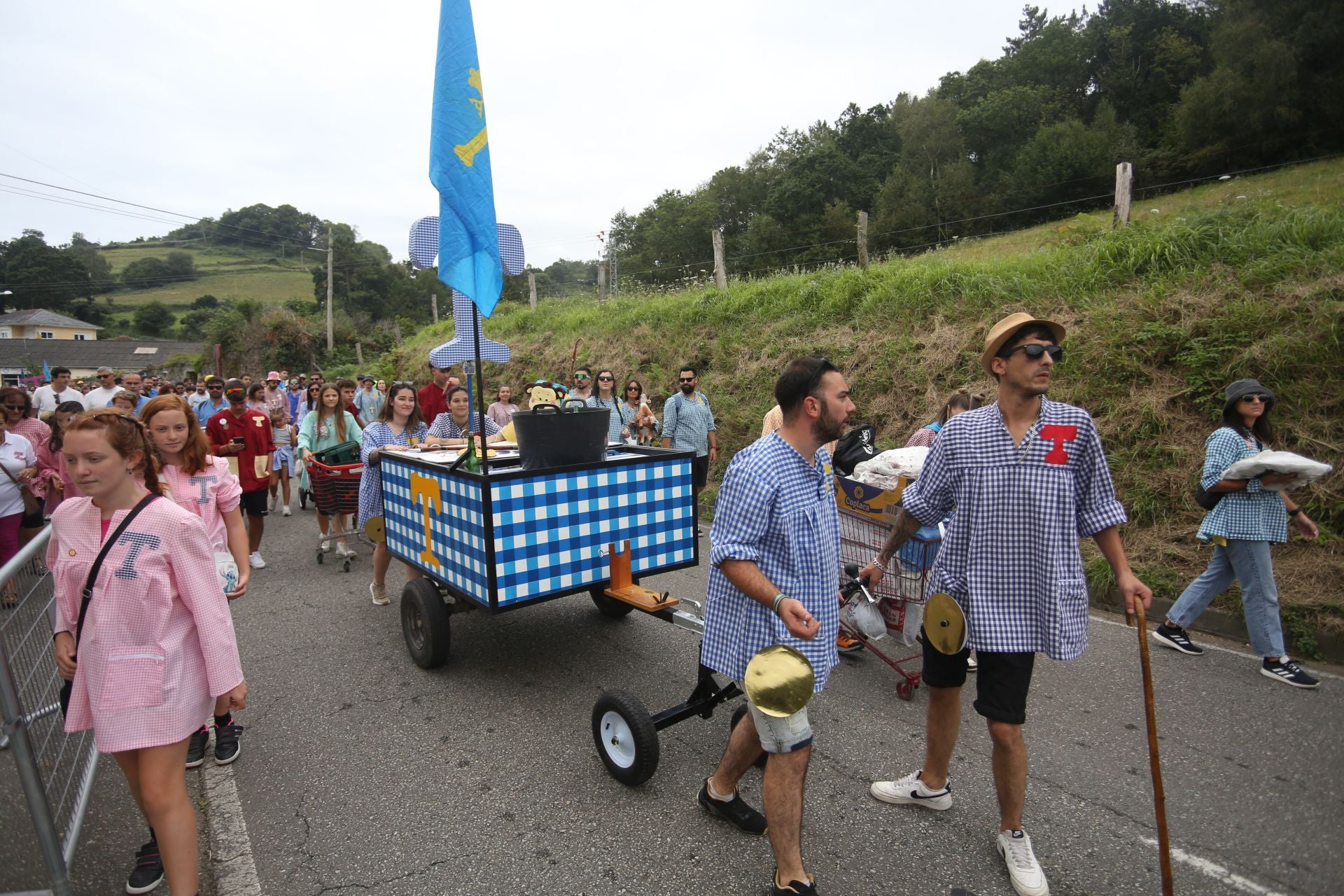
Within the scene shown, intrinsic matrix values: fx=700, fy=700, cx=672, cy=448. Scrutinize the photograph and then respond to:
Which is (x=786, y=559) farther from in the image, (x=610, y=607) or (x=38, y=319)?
(x=38, y=319)

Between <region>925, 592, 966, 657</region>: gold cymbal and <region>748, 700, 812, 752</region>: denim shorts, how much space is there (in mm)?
683

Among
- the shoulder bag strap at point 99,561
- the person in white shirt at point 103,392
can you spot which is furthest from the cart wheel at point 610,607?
the person in white shirt at point 103,392

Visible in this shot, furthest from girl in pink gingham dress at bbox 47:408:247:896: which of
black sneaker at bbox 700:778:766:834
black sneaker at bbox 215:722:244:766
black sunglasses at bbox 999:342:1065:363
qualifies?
black sunglasses at bbox 999:342:1065:363

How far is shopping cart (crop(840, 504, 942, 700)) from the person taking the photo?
410 cm

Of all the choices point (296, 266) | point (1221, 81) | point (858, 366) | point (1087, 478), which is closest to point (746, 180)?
point (1221, 81)

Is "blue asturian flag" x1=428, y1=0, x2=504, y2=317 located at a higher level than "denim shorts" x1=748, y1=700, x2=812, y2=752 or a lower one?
higher

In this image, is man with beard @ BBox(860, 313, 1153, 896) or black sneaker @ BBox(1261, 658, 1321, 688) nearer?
man with beard @ BBox(860, 313, 1153, 896)

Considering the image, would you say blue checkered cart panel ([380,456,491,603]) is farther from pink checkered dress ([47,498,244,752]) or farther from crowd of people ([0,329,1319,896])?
pink checkered dress ([47,498,244,752])

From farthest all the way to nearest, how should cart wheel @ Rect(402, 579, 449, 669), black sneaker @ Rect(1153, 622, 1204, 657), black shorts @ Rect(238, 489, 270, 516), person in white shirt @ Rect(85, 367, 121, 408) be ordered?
person in white shirt @ Rect(85, 367, 121, 408) < black shorts @ Rect(238, 489, 270, 516) < black sneaker @ Rect(1153, 622, 1204, 657) < cart wheel @ Rect(402, 579, 449, 669)

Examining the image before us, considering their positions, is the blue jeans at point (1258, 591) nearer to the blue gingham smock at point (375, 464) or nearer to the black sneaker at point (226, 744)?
the blue gingham smock at point (375, 464)

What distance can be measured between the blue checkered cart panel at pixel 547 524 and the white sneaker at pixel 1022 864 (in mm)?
2312

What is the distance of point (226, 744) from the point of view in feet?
11.7

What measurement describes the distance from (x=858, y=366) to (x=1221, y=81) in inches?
1326

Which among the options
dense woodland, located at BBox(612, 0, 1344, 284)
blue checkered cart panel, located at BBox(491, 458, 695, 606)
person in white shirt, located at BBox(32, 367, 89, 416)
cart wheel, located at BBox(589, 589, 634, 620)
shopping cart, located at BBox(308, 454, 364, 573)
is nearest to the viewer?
blue checkered cart panel, located at BBox(491, 458, 695, 606)
